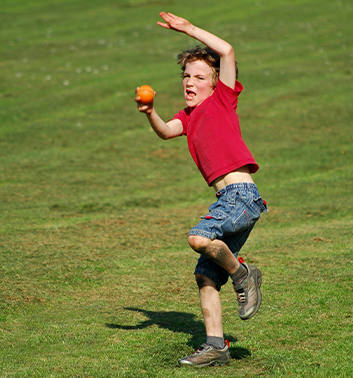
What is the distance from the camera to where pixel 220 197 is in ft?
13.0

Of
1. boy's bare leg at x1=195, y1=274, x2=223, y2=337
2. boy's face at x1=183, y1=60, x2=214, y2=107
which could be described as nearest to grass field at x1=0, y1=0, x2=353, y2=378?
boy's bare leg at x1=195, y1=274, x2=223, y2=337

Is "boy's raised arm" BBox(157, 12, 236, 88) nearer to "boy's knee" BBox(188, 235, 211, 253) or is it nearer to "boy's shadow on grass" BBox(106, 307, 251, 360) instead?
"boy's knee" BBox(188, 235, 211, 253)

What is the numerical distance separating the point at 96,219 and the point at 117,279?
7.85 ft

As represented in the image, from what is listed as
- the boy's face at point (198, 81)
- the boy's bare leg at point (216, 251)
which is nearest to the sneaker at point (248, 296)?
the boy's bare leg at point (216, 251)

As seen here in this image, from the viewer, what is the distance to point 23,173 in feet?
33.4

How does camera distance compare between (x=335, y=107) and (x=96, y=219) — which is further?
(x=335, y=107)

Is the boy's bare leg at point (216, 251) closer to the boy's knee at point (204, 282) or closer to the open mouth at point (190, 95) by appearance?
the boy's knee at point (204, 282)

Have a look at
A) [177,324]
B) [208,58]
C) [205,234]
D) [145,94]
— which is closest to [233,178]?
[205,234]

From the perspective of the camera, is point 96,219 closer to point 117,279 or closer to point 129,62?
Answer: point 117,279

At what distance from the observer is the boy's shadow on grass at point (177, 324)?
14.4ft

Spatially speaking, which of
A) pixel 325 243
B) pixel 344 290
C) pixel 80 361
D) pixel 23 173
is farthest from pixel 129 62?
pixel 80 361

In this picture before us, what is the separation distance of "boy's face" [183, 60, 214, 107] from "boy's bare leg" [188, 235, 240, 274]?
1232mm

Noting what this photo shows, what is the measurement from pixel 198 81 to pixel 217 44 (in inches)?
16.2

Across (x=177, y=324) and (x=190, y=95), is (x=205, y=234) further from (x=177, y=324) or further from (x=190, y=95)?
(x=177, y=324)
